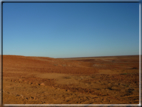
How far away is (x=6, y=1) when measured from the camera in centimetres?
410

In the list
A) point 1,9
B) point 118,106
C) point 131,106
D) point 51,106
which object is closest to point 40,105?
point 51,106

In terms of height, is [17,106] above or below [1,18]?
below

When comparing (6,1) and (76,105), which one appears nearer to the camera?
(6,1)

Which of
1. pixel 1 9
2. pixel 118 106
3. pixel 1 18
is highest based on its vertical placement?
pixel 1 9

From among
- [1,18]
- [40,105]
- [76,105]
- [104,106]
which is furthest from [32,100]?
[1,18]

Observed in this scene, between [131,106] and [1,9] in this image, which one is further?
[131,106]

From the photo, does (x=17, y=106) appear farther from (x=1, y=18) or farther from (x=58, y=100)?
(x=1, y=18)

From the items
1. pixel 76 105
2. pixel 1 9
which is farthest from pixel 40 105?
pixel 1 9

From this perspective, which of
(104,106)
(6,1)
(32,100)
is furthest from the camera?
Result: (32,100)

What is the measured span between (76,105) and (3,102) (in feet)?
8.84

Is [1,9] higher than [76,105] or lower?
higher

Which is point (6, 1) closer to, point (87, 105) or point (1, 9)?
point (1, 9)

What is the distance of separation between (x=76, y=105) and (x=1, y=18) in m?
4.06

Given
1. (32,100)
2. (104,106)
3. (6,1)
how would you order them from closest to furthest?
(6,1) → (104,106) → (32,100)
